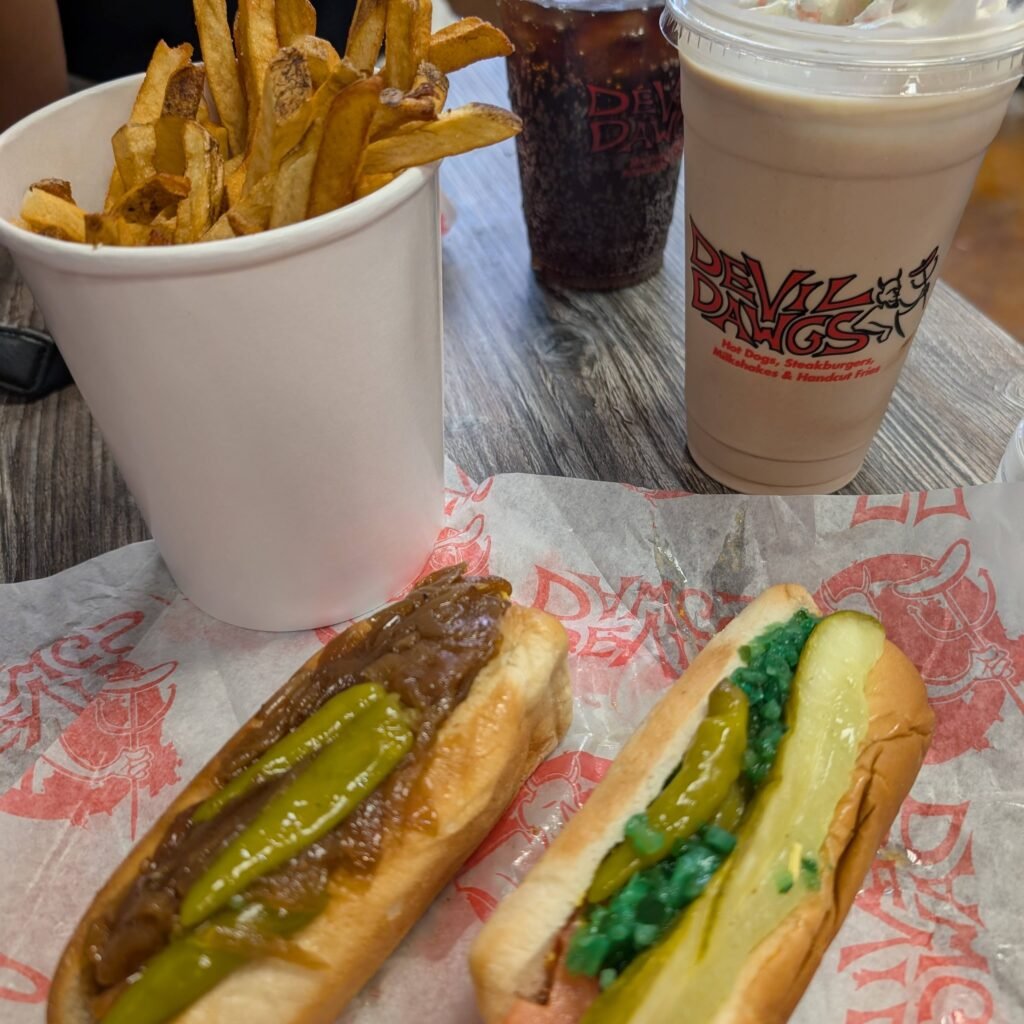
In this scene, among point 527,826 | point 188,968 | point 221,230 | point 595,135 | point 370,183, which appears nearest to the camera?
point 188,968

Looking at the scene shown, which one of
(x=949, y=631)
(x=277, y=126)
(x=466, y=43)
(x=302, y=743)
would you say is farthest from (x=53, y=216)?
(x=949, y=631)

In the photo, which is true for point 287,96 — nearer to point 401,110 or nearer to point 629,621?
point 401,110

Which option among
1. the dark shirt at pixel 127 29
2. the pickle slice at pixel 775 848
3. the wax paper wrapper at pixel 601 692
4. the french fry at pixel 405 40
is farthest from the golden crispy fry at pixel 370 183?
the dark shirt at pixel 127 29

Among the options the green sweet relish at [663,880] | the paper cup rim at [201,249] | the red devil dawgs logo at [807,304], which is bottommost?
the green sweet relish at [663,880]

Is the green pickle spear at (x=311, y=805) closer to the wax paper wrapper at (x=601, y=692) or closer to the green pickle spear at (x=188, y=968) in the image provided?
the green pickle spear at (x=188, y=968)

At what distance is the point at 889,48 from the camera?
46.1 inches

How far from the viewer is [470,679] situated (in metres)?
1.23

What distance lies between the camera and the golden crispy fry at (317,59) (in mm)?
1050

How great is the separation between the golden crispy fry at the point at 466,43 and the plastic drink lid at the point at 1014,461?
99 centimetres

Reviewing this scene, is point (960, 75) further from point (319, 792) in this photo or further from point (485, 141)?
point (319, 792)

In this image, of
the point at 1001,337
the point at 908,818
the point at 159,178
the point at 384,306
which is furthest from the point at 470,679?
the point at 1001,337

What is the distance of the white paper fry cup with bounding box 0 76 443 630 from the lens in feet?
3.56

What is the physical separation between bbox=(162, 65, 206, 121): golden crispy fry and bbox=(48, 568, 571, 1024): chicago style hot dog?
72cm

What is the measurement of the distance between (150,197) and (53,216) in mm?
117
